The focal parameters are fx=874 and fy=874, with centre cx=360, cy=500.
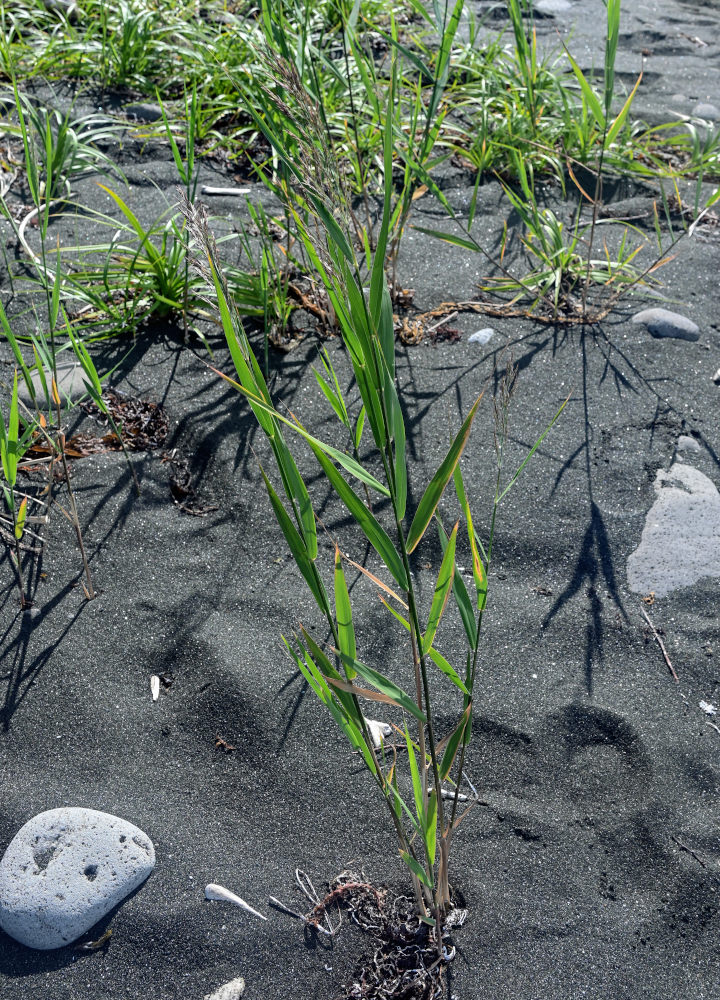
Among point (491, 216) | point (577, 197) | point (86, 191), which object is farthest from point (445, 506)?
point (86, 191)

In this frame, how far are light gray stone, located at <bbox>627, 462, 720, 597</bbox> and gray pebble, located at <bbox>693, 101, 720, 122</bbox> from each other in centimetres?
197

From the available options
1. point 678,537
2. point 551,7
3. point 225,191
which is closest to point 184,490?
point 678,537

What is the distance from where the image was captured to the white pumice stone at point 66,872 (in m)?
1.23

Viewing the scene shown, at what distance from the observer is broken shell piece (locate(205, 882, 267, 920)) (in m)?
1.28

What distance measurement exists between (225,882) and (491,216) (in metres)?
2.07

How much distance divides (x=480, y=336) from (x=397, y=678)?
1013mm

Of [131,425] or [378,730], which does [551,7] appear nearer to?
[131,425]

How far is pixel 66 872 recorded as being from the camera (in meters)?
1.26

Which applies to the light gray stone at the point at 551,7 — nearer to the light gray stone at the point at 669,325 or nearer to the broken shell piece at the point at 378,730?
the light gray stone at the point at 669,325

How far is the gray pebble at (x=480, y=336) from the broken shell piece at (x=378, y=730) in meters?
1.08

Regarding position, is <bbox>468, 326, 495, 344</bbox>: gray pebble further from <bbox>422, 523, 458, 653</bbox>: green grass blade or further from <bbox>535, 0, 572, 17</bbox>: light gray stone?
<bbox>535, 0, 572, 17</bbox>: light gray stone

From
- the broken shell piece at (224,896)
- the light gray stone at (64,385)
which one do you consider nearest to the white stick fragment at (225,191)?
the light gray stone at (64,385)

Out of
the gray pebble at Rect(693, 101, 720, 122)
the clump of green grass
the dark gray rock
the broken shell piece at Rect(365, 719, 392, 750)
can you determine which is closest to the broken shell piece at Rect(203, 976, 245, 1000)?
the clump of green grass

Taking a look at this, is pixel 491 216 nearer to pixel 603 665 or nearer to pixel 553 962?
pixel 603 665
